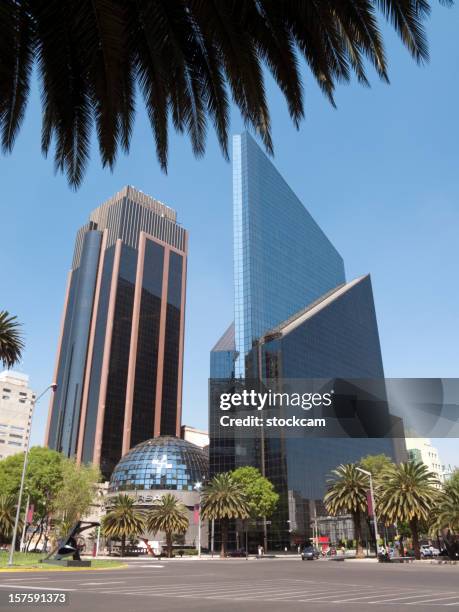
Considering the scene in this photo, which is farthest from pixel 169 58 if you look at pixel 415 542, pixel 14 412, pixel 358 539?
pixel 14 412

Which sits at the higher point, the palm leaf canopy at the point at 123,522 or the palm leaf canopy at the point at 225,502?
the palm leaf canopy at the point at 225,502

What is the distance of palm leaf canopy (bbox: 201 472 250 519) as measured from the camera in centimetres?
7150

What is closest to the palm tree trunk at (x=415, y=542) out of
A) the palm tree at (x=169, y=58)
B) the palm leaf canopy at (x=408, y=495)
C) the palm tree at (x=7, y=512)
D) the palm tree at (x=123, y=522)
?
the palm leaf canopy at (x=408, y=495)

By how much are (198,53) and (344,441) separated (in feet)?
426

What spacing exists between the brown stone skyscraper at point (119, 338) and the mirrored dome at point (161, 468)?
4396cm

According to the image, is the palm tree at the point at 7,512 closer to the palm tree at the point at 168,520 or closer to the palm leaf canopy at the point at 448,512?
the palm tree at the point at 168,520

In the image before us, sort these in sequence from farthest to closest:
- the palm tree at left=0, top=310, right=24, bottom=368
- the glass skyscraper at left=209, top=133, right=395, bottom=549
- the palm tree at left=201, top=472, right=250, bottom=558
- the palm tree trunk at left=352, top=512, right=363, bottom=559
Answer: the glass skyscraper at left=209, top=133, right=395, bottom=549 < the palm tree at left=201, top=472, right=250, bottom=558 < the palm tree trunk at left=352, top=512, right=363, bottom=559 < the palm tree at left=0, top=310, right=24, bottom=368

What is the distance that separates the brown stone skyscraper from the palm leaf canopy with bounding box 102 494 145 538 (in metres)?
76.8

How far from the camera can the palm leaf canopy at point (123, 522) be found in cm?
7200

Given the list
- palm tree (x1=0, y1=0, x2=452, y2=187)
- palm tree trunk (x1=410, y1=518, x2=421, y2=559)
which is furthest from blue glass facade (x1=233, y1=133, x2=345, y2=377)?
palm tree (x1=0, y1=0, x2=452, y2=187)

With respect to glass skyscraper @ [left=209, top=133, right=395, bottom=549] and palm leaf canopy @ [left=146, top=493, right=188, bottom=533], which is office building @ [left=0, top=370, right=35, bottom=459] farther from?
palm leaf canopy @ [left=146, top=493, right=188, bottom=533]

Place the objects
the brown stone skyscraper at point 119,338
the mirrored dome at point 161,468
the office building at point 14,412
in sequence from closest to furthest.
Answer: the mirrored dome at point 161,468 < the brown stone skyscraper at point 119,338 < the office building at point 14,412

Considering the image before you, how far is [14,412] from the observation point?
6698 inches

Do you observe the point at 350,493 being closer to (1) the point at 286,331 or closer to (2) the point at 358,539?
(2) the point at 358,539
